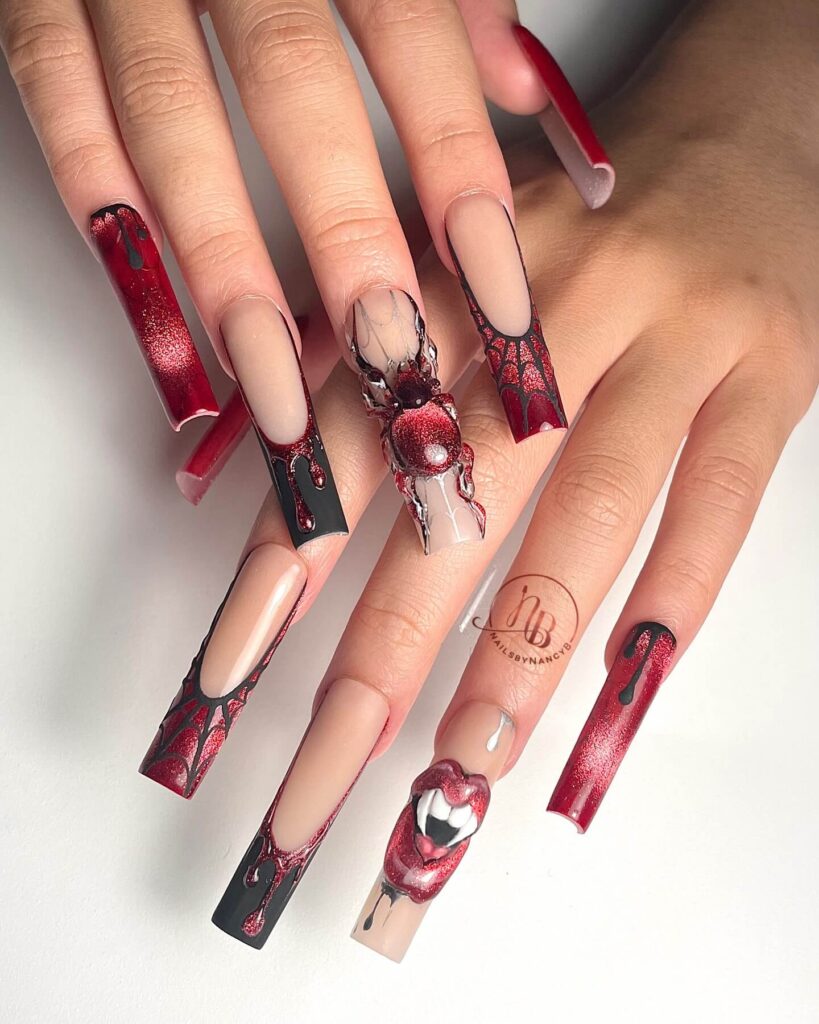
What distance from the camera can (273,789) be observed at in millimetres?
896

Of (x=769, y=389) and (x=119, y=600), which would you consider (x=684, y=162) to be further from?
(x=119, y=600)

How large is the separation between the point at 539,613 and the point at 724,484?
10.2 inches

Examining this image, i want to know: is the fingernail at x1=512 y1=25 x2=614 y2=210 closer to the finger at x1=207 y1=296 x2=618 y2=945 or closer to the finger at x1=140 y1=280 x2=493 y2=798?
the finger at x1=207 y1=296 x2=618 y2=945

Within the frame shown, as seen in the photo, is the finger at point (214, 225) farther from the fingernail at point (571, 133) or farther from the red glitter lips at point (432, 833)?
the fingernail at point (571, 133)

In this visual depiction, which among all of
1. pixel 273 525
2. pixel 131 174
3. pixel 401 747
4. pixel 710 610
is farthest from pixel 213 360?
pixel 710 610

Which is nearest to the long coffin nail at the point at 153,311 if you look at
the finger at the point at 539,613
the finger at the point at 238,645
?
the finger at the point at 238,645

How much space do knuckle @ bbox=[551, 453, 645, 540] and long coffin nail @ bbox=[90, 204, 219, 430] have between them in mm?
357

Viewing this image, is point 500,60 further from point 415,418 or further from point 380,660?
point 380,660

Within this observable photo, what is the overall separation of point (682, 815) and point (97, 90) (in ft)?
3.07

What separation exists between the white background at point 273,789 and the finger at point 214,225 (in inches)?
7.4

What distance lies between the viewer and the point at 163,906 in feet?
2.75

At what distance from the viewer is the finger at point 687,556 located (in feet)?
2.88

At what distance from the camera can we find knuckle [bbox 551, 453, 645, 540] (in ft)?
3.15

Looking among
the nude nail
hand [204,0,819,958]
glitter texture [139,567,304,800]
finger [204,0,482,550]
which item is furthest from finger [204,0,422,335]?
glitter texture [139,567,304,800]
